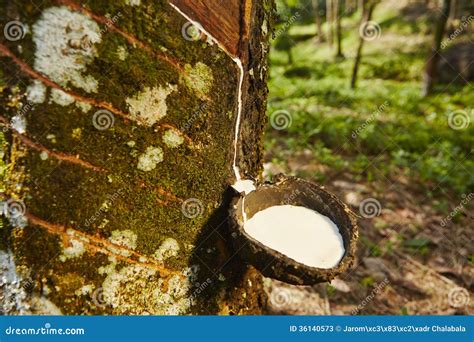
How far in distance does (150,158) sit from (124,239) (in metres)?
0.34

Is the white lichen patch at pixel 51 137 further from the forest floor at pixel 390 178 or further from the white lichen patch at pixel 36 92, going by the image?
the forest floor at pixel 390 178

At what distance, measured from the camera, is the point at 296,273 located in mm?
1362

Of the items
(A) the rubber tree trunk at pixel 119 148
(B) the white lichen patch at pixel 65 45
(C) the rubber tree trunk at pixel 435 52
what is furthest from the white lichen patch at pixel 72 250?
(C) the rubber tree trunk at pixel 435 52

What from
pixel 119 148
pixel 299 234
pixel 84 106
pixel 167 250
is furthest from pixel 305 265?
pixel 84 106

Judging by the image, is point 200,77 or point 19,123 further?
point 200,77

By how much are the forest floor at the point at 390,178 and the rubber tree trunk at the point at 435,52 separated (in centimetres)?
38

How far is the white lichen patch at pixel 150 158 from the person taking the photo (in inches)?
54.1

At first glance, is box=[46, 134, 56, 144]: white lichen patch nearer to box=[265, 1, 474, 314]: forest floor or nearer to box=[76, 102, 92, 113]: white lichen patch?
box=[76, 102, 92, 113]: white lichen patch

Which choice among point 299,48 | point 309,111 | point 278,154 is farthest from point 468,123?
point 299,48

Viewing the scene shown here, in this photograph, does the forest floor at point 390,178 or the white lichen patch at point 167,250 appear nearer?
the white lichen patch at point 167,250

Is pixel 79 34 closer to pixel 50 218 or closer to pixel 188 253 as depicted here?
pixel 50 218

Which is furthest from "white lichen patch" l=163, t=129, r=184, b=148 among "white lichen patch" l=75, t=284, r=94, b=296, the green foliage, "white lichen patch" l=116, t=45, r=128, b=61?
the green foliage

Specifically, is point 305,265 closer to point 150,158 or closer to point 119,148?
point 150,158

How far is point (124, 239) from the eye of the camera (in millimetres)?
1374
